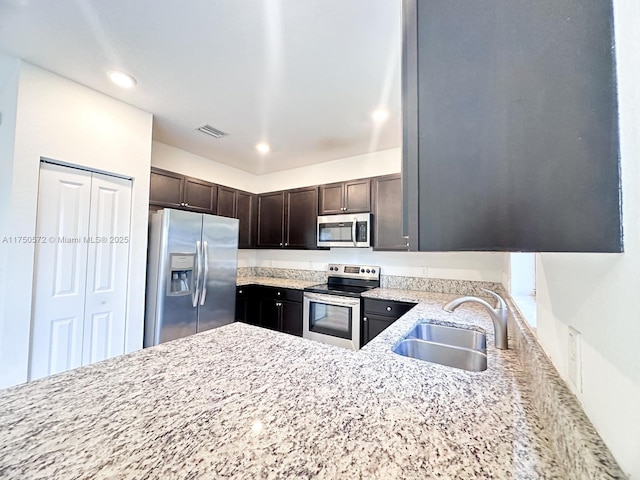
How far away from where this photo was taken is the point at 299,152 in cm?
331

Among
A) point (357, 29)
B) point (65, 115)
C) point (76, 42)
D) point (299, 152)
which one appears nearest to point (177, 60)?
point (76, 42)

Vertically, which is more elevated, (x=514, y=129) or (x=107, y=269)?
(x=514, y=129)

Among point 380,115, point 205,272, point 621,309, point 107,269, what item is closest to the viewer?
point 621,309

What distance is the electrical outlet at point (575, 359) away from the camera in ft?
1.85

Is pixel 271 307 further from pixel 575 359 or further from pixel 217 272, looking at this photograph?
pixel 575 359

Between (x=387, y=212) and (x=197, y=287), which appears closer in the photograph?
(x=197, y=287)

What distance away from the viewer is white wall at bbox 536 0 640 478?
0.36 metres

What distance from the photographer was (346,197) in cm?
321

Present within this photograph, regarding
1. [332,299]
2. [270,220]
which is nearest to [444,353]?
[332,299]

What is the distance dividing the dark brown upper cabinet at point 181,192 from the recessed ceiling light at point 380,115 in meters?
2.18

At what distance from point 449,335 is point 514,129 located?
1493mm

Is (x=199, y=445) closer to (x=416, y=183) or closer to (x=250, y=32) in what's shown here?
(x=416, y=183)

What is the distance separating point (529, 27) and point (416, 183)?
0.29 meters

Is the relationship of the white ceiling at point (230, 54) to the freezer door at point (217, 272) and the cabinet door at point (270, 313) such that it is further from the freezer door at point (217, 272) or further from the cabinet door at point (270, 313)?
the cabinet door at point (270, 313)
